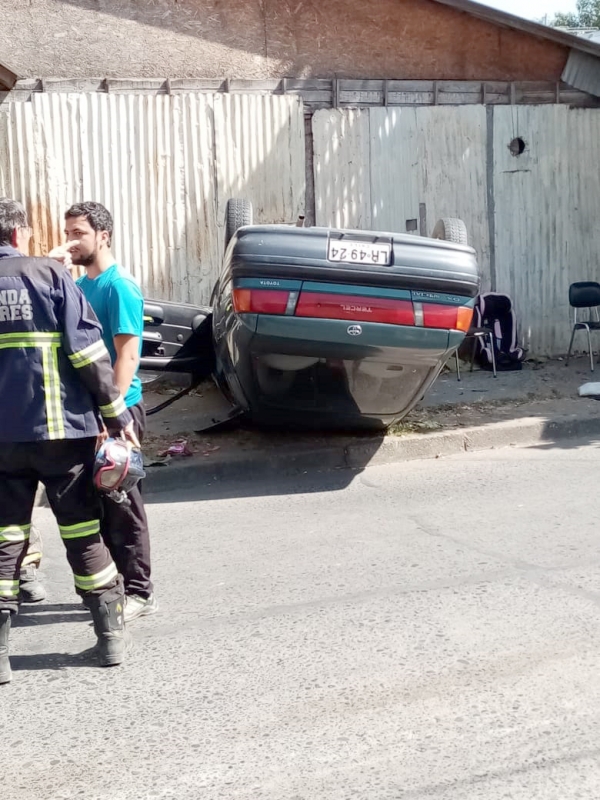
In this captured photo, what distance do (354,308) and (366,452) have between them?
160cm

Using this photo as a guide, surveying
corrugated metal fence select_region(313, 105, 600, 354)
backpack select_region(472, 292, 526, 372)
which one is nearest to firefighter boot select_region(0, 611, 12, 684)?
corrugated metal fence select_region(313, 105, 600, 354)

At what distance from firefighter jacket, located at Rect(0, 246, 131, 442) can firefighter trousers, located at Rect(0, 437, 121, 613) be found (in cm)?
9

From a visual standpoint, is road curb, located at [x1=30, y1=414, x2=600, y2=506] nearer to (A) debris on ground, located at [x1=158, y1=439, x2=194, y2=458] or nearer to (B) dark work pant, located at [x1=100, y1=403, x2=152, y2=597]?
(A) debris on ground, located at [x1=158, y1=439, x2=194, y2=458]

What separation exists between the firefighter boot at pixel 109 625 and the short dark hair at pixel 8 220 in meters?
1.43

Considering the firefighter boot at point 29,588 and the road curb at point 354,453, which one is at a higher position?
the road curb at point 354,453

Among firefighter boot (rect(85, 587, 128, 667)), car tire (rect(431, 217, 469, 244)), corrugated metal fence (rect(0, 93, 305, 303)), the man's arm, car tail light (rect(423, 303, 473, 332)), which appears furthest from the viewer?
corrugated metal fence (rect(0, 93, 305, 303))

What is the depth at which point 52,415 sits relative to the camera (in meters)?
3.95

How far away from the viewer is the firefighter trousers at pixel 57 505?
4000 millimetres

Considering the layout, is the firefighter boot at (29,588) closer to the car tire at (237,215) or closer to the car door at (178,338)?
the car door at (178,338)

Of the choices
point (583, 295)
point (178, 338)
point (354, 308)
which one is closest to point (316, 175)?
point (583, 295)

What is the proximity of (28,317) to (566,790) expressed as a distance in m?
2.44

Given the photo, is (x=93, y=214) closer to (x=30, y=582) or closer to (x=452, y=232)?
(x=30, y=582)

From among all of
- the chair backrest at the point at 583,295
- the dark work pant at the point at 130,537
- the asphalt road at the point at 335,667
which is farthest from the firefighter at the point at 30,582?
the chair backrest at the point at 583,295

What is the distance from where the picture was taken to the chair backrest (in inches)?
433
